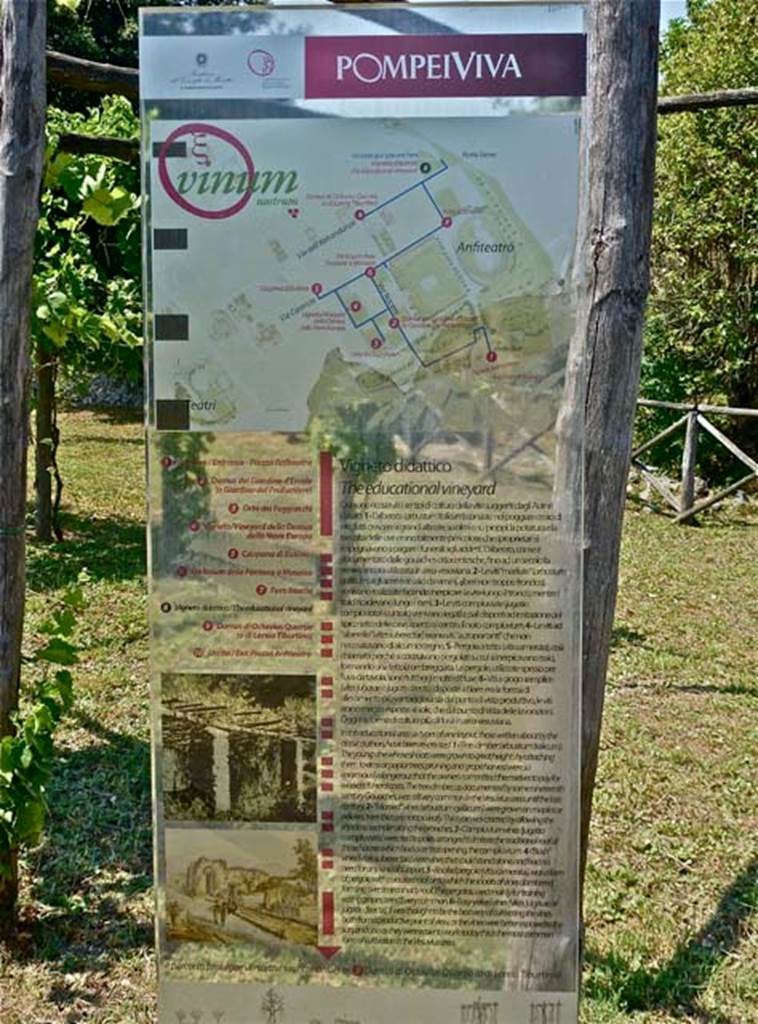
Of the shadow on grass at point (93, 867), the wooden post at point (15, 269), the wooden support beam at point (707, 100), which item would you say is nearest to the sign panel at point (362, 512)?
the wooden post at point (15, 269)

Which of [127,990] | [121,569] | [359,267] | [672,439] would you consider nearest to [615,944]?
[127,990]

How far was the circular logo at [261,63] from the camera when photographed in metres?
2.13

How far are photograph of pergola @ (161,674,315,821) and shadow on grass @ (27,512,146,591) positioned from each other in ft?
19.0

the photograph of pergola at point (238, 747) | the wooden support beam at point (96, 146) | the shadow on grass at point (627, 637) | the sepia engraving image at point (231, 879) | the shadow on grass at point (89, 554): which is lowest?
the shadow on grass at point (627, 637)

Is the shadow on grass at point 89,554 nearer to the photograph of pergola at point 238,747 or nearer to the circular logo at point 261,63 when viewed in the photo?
the photograph of pergola at point 238,747

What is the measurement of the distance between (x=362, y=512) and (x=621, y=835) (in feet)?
8.79

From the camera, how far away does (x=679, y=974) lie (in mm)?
3430

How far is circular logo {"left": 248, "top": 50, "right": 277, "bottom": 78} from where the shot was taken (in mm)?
2135

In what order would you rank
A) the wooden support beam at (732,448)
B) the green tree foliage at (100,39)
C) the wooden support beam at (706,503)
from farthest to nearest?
the green tree foliage at (100,39)
the wooden support beam at (732,448)
the wooden support beam at (706,503)

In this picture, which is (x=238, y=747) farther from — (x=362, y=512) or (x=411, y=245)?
(x=411, y=245)

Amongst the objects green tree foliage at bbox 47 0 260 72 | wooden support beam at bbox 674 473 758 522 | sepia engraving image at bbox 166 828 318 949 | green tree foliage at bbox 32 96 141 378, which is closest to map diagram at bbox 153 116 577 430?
sepia engraving image at bbox 166 828 318 949

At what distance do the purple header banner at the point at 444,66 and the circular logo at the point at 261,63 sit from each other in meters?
0.06

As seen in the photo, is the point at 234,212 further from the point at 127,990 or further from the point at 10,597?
the point at 127,990

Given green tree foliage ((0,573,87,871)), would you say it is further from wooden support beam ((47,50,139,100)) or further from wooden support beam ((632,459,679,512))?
wooden support beam ((632,459,679,512))
